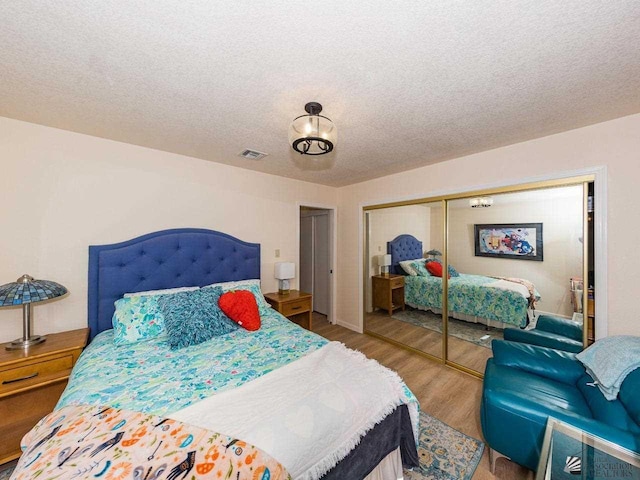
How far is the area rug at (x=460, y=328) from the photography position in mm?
2695

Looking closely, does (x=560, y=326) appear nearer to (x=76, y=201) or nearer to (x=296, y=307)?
(x=296, y=307)

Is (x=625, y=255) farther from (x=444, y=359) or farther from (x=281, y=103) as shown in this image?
(x=281, y=103)

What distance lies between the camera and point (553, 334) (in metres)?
2.23

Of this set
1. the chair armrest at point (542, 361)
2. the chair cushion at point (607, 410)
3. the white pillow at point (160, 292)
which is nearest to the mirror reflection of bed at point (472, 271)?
the chair armrest at point (542, 361)

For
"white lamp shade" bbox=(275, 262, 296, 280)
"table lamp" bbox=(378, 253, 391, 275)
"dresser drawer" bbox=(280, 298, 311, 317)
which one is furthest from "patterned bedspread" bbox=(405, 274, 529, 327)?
"white lamp shade" bbox=(275, 262, 296, 280)

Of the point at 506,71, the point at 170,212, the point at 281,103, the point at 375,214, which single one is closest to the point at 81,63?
the point at 281,103

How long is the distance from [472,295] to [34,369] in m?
3.89

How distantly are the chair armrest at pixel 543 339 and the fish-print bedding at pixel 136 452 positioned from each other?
2439 millimetres

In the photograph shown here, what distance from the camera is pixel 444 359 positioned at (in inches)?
114

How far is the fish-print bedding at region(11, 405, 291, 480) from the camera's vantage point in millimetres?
864

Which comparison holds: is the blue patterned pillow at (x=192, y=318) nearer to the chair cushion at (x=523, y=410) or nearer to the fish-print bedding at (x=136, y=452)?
the fish-print bedding at (x=136, y=452)

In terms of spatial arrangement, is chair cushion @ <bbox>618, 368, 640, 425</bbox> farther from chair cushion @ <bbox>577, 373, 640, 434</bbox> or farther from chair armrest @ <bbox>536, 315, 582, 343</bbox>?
chair armrest @ <bbox>536, 315, 582, 343</bbox>

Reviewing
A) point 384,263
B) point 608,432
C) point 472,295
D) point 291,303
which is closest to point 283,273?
point 291,303

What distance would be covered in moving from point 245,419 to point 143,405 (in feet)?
1.75
